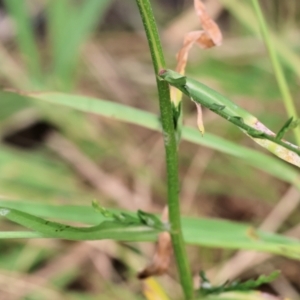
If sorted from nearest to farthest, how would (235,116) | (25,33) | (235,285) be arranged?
(235,116)
(235,285)
(25,33)

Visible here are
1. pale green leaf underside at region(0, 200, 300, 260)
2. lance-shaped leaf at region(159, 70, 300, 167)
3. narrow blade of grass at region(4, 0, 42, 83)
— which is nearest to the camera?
lance-shaped leaf at region(159, 70, 300, 167)

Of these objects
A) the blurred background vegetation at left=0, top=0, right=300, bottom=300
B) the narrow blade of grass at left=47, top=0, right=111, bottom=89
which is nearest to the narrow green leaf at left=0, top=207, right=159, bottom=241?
the blurred background vegetation at left=0, top=0, right=300, bottom=300

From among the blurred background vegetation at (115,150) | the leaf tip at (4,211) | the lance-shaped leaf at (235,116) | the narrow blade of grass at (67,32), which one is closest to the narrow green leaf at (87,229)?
the leaf tip at (4,211)

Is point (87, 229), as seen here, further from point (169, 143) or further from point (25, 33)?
point (25, 33)

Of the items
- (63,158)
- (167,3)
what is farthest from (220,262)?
(167,3)

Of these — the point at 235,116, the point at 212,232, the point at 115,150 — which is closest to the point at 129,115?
the point at 212,232

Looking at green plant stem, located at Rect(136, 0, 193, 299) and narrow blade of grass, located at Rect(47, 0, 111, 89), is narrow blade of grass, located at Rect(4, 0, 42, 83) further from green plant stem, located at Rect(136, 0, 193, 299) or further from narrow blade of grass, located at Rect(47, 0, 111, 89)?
green plant stem, located at Rect(136, 0, 193, 299)

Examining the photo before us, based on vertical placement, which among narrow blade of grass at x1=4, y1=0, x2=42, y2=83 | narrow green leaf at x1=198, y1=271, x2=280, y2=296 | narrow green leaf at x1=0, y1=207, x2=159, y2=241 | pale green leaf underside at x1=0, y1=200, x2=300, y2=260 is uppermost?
narrow blade of grass at x1=4, y1=0, x2=42, y2=83
